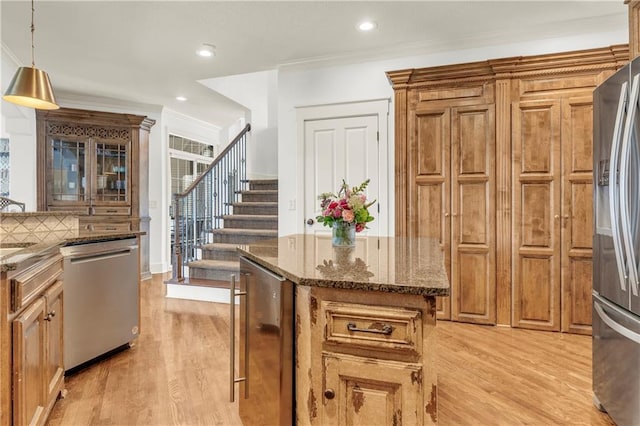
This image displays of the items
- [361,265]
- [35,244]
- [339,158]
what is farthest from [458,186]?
[35,244]

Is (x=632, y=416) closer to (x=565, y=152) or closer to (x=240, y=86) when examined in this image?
(x=565, y=152)

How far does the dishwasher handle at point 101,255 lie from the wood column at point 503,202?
124 inches

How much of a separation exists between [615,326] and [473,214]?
73.3 inches

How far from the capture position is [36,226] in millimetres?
2668

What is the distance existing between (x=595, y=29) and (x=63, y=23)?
4629 mm

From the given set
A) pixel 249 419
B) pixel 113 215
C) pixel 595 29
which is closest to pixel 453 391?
pixel 249 419

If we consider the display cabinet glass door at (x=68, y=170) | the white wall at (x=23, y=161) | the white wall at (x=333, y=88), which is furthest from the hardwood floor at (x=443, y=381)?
the white wall at (x=23, y=161)

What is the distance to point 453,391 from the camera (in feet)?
7.63

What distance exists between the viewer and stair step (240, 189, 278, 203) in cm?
599

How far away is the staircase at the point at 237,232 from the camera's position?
4.81m

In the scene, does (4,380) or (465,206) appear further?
(465,206)

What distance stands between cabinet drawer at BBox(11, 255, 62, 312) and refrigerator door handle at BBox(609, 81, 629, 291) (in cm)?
261

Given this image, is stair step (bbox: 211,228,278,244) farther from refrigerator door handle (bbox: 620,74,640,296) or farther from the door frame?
refrigerator door handle (bbox: 620,74,640,296)

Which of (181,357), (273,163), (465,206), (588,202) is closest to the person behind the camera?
(181,357)
